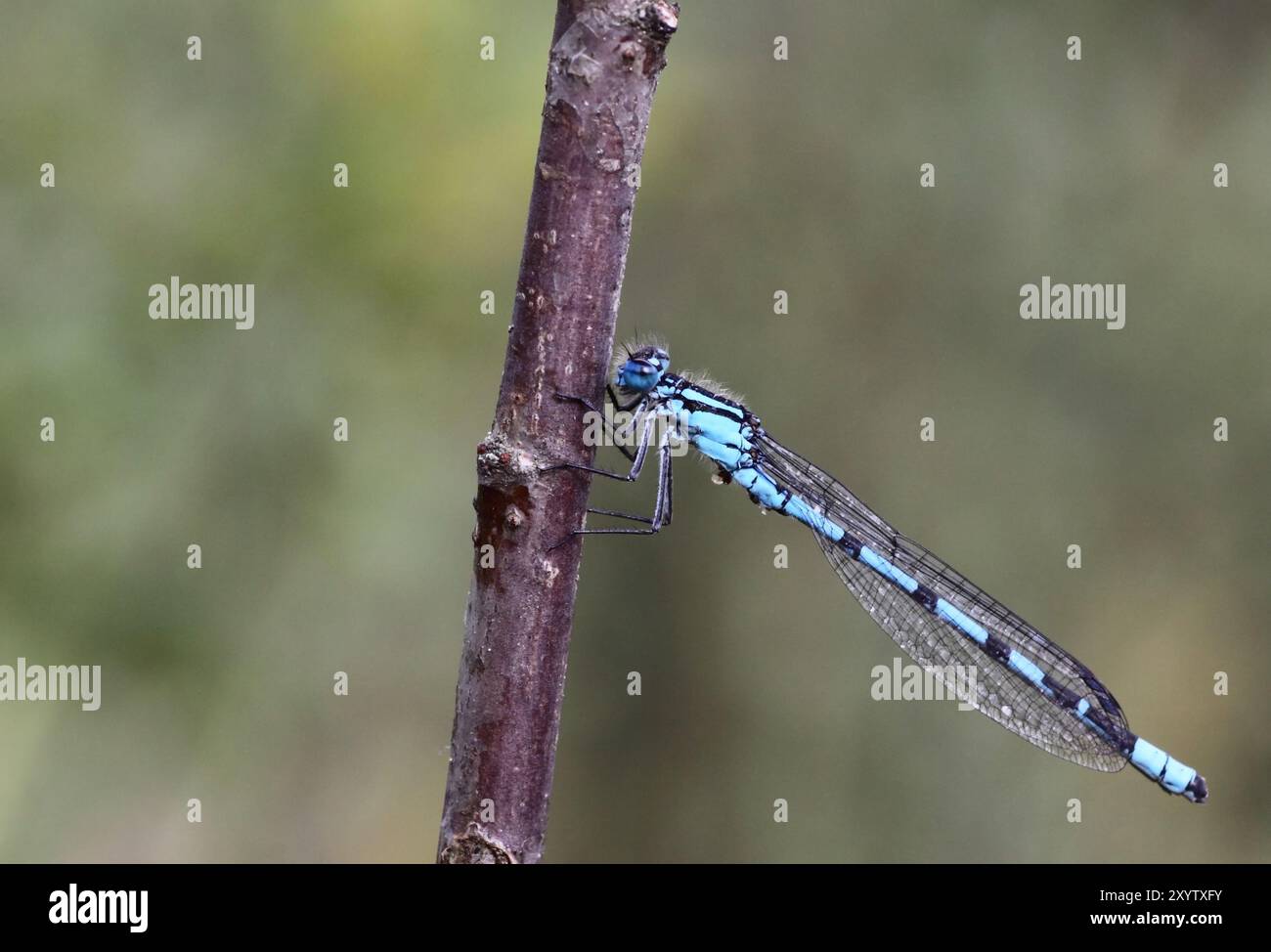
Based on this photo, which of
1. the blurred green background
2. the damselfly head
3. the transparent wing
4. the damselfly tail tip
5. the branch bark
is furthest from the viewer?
the blurred green background

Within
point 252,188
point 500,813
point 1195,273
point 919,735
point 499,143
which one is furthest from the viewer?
point 1195,273

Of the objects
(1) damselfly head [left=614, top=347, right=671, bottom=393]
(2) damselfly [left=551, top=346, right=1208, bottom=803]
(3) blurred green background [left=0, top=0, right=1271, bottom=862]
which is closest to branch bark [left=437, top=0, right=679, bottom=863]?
(1) damselfly head [left=614, top=347, right=671, bottom=393]

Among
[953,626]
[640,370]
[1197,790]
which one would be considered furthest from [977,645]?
[640,370]

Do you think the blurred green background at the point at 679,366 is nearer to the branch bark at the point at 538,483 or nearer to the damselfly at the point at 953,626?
the damselfly at the point at 953,626

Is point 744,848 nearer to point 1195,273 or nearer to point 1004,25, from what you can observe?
point 1195,273

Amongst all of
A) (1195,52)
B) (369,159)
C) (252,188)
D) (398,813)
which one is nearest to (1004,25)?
(1195,52)

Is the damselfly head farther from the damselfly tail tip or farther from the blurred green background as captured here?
the damselfly tail tip

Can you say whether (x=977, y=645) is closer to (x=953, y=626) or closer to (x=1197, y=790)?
(x=953, y=626)
